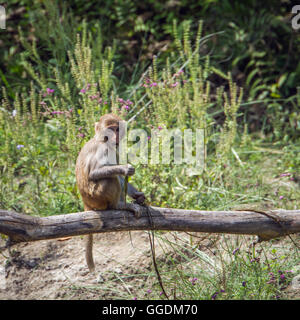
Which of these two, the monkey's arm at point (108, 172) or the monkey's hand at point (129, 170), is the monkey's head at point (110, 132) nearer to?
the monkey's arm at point (108, 172)

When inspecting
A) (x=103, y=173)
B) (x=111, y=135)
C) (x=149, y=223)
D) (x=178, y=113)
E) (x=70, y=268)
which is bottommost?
(x=70, y=268)

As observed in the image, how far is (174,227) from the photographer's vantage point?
3422 mm

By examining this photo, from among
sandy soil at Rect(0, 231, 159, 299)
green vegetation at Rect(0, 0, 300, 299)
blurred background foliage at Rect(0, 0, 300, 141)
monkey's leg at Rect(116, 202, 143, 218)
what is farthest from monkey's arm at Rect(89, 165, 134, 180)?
blurred background foliage at Rect(0, 0, 300, 141)

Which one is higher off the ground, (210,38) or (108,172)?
(210,38)

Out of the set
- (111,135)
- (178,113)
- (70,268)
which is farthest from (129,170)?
(178,113)

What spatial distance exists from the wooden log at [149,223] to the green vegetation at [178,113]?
13.1 inches

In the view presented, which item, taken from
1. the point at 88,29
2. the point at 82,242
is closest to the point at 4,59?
the point at 88,29

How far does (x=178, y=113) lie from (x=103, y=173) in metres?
2.09

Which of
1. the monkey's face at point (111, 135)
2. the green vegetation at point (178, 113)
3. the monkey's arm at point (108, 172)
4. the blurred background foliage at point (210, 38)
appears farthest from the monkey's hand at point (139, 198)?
the blurred background foliage at point (210, 38)

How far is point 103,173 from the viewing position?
3.57 metres

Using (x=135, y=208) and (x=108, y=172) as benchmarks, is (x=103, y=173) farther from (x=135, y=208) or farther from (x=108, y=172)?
(x=135, y=208)

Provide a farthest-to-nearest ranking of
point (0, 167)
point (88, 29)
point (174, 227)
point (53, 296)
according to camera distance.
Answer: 1. point (88, 29)
2. point (0, 167)
3. point (53, 296)
4. point (174, 227)
